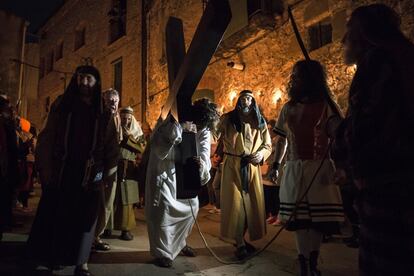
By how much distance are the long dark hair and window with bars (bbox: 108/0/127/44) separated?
14.1m

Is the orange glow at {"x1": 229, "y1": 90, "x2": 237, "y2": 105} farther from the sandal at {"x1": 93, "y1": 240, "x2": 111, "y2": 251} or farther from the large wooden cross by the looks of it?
the large wooden cross

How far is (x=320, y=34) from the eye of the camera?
787 cm

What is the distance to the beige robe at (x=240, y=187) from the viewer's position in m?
4.10

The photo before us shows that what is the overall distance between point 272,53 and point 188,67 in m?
6.78

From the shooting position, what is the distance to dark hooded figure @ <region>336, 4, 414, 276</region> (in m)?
1.58

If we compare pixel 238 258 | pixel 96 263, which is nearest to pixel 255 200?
pixel 238 258

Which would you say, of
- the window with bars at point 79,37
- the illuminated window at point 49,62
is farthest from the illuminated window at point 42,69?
the window with bars at point 79,37

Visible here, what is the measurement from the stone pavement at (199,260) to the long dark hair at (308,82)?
5.74 ft

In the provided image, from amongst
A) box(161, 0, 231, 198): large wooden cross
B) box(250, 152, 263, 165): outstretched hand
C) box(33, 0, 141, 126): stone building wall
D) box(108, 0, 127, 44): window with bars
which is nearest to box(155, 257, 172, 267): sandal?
box(161, 0, 231, 198): large wooden cross

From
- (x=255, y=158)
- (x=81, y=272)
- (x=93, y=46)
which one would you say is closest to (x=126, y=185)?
(x=81, y=272)

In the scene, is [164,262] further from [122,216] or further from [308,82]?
[308,82]

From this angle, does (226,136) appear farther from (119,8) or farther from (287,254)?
(119,8)

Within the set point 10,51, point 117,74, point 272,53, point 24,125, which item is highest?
point 10,51

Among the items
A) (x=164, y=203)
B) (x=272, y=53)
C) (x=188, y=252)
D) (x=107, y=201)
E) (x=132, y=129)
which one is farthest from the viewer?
(x=272, y=53)
